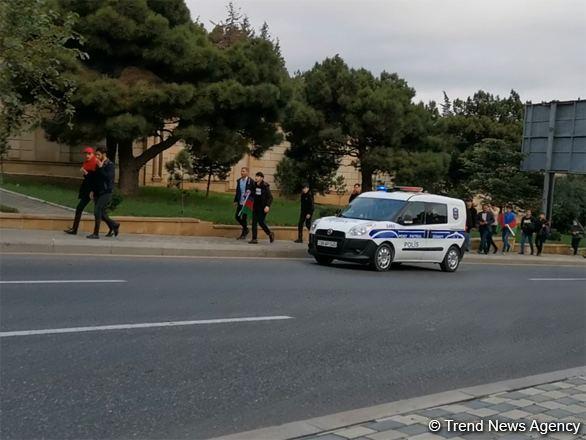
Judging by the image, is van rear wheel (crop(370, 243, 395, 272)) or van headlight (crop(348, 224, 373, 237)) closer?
van headlight (crop(348, 224, 373, 237))

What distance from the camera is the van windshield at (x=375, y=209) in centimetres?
1661

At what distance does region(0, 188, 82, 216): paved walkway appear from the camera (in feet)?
61.8

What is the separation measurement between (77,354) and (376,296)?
6.17 metres

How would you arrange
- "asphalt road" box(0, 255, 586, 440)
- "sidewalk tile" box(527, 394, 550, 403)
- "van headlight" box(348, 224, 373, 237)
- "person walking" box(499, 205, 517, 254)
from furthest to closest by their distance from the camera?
"person walking" box(499, 205, 517, 254)
"van headlight" box(348, 224, 373, 237)
"sidewalk tile" box(527, 394, 550, 403)
"asphalt road" box(0, 255, 586, 440)

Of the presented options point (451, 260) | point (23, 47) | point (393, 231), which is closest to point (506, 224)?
point (451, 260)

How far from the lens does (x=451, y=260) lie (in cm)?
1816

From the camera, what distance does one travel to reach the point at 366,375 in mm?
6867

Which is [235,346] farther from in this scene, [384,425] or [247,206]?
[247,206]

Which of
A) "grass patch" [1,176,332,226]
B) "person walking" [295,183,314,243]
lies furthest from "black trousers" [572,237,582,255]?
"person walking" [295,183,314,243]

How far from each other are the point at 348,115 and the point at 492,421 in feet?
89.6

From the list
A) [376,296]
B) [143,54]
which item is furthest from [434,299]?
[143,54]

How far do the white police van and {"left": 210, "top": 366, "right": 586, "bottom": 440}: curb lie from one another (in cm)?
884

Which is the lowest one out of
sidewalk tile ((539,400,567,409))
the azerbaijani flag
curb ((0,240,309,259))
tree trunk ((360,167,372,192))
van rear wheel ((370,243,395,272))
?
sidewalk tile ((539,400,567,409))

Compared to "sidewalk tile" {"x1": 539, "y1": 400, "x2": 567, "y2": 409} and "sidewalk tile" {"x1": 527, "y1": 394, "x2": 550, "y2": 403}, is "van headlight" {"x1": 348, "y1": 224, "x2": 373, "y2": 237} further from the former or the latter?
"sidewalk tile" {"x1": 539, "y1": 400, "x2": 567, "y2": 409}
